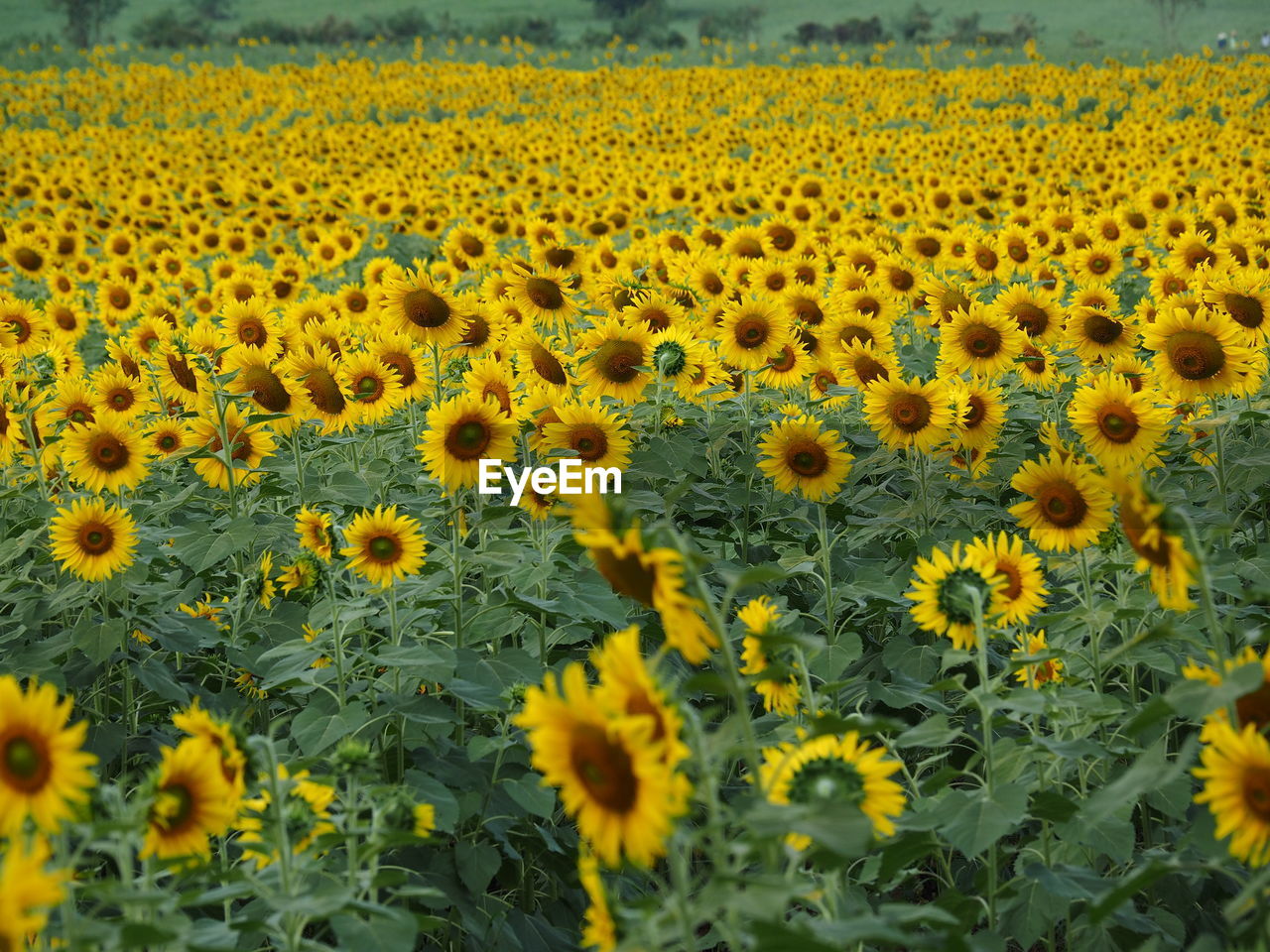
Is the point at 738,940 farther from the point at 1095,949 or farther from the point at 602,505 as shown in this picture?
the point at 1095,949

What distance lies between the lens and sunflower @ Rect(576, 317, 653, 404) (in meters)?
4.71

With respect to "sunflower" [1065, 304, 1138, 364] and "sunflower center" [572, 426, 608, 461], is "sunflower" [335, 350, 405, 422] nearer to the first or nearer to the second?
"sunflower center" [572, 426, 608, 461]

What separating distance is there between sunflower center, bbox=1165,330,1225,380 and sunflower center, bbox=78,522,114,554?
3.79 meters

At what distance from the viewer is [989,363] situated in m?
5.11

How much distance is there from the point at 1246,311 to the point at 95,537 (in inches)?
178

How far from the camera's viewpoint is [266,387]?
4.54 meters

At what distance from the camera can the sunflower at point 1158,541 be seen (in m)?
1.98

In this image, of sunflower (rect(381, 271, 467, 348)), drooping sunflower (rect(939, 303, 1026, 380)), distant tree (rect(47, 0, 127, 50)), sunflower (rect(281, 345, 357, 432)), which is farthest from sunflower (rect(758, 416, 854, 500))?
distant tree (rect(47, 0, 127, 50))

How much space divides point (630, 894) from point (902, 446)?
2028 mm

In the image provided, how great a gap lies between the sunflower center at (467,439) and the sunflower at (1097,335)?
9.58ft

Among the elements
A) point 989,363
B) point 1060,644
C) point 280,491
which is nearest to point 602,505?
point 1060,644

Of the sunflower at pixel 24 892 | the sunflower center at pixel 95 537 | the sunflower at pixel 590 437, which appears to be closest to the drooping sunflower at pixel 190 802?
the sunflower at pixel 24 892

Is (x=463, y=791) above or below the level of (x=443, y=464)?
below

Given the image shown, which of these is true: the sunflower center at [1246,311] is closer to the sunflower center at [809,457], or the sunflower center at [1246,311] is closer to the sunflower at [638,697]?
the sunflower center at [809,457]
